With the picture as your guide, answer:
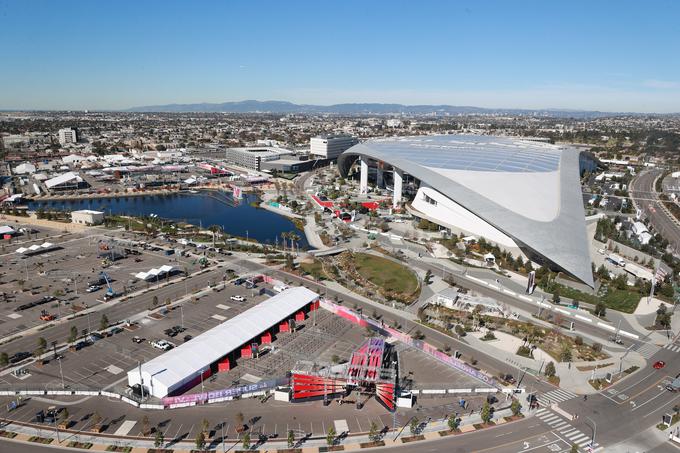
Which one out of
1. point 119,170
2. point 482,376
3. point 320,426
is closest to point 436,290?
point 482,376

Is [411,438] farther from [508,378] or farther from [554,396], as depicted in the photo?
[554,396]

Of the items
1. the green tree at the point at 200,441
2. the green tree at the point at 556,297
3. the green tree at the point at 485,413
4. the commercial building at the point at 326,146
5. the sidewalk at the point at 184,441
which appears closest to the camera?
the green tree at the point at 200,441

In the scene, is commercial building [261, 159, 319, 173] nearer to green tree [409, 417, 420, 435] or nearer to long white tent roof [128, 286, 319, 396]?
long white tent roof [128, 286, 319, 396]

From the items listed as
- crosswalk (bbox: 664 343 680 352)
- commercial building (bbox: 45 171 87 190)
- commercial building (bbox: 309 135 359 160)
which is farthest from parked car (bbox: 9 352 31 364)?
commercial building (bbox: 309 135 359 160)

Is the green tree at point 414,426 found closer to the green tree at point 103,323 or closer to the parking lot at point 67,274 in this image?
the green tree at point 103,323

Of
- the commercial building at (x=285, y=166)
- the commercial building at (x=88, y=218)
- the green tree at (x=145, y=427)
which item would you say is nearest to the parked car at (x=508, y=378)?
the green tree at (x=145, y=427)

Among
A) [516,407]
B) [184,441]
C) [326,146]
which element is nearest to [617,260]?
[516,407]

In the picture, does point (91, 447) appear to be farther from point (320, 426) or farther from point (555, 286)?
point (555, 286)
